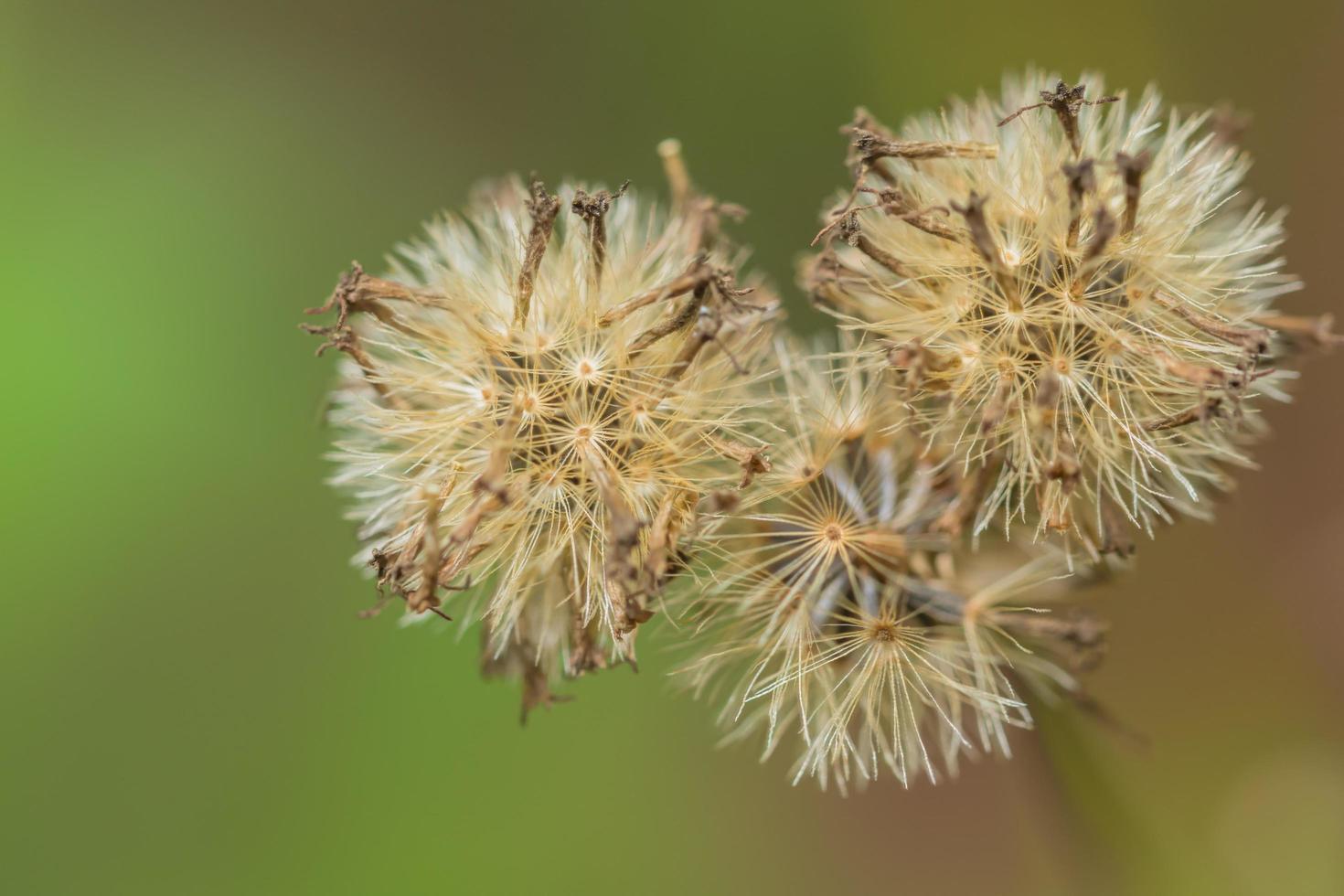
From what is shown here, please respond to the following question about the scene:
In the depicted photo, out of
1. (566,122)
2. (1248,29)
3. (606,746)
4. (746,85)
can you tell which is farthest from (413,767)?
(1248,29)

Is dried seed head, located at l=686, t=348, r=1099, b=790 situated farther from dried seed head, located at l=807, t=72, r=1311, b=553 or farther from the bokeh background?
the bokeh background

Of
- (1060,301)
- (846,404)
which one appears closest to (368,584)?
(846,404)

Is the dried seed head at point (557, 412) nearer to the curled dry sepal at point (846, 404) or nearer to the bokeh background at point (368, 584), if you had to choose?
the curled dry sepal at point (846, 404)

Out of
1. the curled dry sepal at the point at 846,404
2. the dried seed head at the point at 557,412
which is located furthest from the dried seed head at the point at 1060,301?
the dried seed head at the point at 557,412

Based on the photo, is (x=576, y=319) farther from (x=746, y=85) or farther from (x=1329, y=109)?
(x=1329, y=109)

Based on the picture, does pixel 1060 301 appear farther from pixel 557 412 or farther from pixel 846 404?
pixel 557 412

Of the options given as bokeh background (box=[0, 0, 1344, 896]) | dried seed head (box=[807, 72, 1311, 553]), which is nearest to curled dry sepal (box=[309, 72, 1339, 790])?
dried seed head (box=[807, 72, 1311, 553])

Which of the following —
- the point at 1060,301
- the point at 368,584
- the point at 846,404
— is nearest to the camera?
the point at 1060,301
